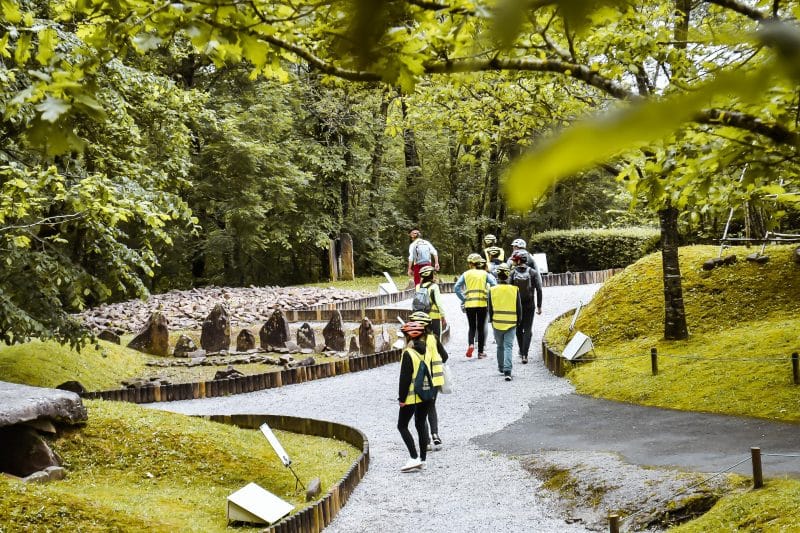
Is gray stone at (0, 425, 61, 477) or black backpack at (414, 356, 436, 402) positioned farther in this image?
black backpack at (414, 356, 436, 402)

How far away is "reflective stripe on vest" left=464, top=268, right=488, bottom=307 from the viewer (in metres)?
13.3

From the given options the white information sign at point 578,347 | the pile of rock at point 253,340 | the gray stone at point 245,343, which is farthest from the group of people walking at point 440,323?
the gray stone at point 245,343

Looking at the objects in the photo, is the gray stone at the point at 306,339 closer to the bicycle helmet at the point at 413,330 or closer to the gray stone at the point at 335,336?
the gray stone at the point at 335,336

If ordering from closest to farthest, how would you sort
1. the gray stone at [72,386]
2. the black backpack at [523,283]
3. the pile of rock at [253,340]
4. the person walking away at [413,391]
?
the person walking away at [413,391], the gray stone at [72,386], the black backpack at [523,283], the pile of rock at [253,340]

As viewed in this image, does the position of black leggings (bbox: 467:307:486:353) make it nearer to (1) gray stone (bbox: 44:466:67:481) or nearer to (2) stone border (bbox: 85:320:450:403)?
(2) stone border (bbox: 85:320:450:403)

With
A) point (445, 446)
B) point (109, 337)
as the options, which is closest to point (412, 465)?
point (445, 446)

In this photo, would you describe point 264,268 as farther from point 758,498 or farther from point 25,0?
point 758,498

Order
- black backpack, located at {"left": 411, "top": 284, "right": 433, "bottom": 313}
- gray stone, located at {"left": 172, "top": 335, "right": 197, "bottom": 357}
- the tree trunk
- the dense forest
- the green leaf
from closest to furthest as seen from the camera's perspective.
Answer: the green leaf
the dense forest
the tree trunk
black backpack, located at {"left": 411, "top": 284, "right": 433, "bottom": 313}
gray stone, located at {"left": 172, "top": 335, "right": 197, "bottom": 357}

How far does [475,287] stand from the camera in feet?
43.8

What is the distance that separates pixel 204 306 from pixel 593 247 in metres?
12.6

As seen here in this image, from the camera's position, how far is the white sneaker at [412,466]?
8352mm

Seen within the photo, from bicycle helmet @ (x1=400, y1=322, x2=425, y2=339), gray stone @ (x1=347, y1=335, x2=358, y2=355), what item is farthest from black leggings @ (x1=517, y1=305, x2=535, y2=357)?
bicycle helmet @ (x1=400, y1=322, x2=425, y2=339)

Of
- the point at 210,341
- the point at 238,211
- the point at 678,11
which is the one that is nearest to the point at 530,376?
the point at 678,11

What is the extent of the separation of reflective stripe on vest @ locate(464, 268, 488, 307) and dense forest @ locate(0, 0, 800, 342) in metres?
2.10
